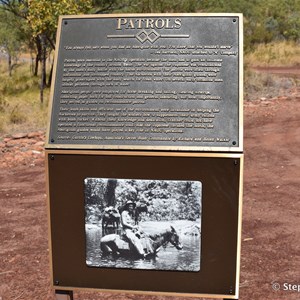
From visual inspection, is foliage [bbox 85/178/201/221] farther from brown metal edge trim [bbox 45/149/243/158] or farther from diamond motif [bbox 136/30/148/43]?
diamond motif [bbox 136/30/148/43]

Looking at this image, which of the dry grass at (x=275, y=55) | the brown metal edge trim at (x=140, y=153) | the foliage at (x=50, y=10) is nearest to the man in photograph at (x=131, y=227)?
the brown metal edge trim at (x=140, y=153)

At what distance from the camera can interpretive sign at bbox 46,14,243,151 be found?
129 inches

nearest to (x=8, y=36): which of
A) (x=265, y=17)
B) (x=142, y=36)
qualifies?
(x=265, y=17)

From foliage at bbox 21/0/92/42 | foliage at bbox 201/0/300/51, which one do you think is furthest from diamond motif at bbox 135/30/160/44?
foliage at bbox 201/0/300/51

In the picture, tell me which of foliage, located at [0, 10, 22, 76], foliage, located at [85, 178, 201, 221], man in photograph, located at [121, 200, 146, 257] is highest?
foliage, located at [0, 10, 22, 76]

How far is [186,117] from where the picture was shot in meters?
3.30

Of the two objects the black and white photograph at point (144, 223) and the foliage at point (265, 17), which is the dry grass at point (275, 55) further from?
the black and white photograph at point (144, 223)

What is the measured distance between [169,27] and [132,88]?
52 cm

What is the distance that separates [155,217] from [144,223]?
9cm

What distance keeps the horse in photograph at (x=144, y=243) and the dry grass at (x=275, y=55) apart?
18.7m

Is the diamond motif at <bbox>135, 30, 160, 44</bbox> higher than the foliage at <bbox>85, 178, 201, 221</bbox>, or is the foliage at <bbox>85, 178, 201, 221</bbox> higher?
the diamond motif at <bbox>135, 30, 160, 44</bbox>

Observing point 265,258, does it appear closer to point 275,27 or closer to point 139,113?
point 139,113

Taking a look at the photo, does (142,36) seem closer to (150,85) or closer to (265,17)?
(150,85)

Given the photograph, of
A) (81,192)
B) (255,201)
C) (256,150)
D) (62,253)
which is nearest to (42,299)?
(62,253)
